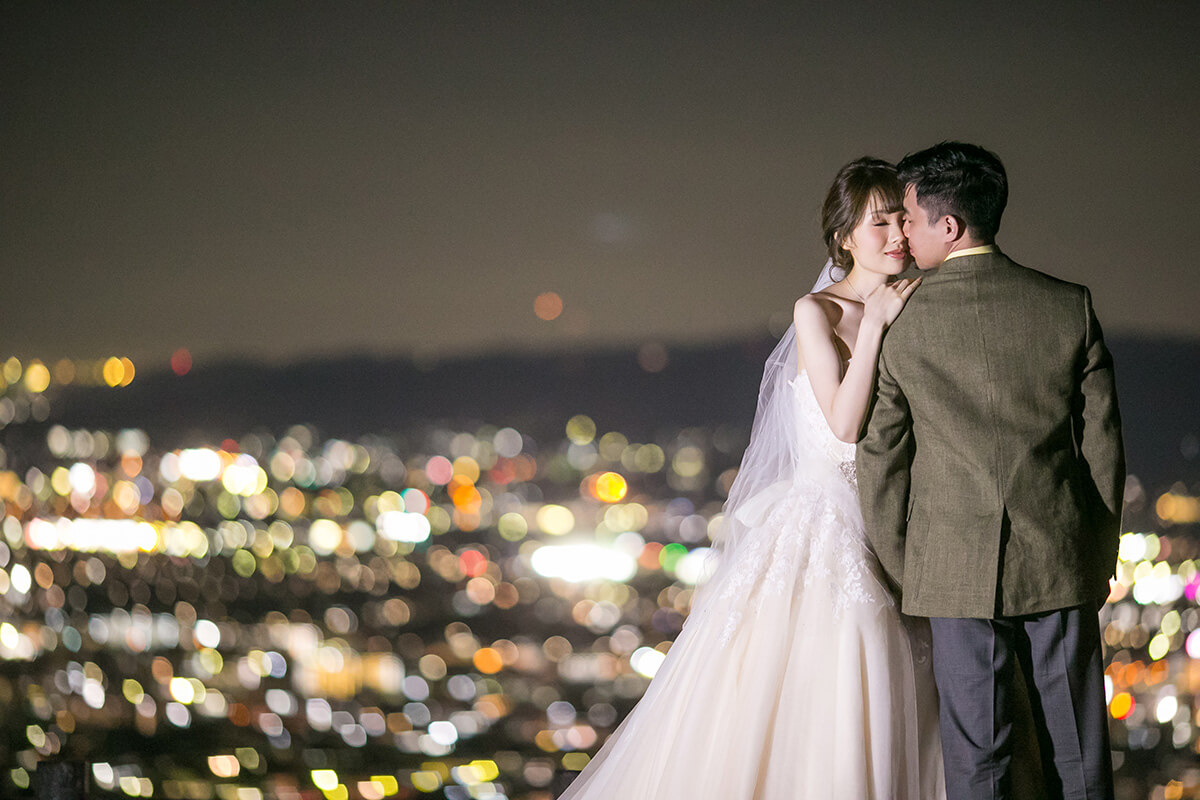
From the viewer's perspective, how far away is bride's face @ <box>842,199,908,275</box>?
2.33 meters

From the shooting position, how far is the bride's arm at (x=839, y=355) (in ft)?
7.00

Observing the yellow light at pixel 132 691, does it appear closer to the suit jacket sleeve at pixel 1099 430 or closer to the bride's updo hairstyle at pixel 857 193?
the bride's updo hairstyle at pixel 857 193

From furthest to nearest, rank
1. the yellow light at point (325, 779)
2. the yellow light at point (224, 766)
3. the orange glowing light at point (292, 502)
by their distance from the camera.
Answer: the orange glowing light at point (292, 502)
the yellow light at point (224, 766)
the yellow light at point (325, 779)

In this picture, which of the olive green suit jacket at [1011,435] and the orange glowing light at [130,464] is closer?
the olive green suit jacket at [1011,435]

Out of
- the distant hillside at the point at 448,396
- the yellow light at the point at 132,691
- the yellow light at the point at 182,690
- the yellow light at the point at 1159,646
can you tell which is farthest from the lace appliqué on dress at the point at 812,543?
the distant hillside at the point at 448,396

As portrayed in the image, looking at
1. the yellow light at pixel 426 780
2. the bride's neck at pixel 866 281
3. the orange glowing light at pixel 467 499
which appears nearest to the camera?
the bride's neck at pixel 866 281

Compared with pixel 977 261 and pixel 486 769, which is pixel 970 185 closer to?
pixel 977 261

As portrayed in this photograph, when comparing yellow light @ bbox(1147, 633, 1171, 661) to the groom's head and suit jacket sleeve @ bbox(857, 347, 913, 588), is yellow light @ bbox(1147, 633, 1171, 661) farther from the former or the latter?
the groom's head

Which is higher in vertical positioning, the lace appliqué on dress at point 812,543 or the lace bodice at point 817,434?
the lace bodice at point 817,434

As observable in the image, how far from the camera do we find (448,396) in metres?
87.9

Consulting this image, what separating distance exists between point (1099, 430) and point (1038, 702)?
0.59 metres

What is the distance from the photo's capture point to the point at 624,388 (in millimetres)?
72188

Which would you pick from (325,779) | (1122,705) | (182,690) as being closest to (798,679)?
(1122,705)

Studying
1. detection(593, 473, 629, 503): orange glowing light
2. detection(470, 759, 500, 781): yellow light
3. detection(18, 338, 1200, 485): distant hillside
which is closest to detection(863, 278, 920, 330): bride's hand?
detection(470, 759, 500, 781): yellow light
